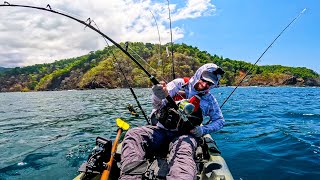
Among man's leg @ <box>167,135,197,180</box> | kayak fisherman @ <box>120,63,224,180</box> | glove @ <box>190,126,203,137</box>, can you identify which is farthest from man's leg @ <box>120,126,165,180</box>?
glove @ <box>190,126,203,137</box>

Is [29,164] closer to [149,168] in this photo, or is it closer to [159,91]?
[149,168]

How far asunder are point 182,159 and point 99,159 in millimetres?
1440

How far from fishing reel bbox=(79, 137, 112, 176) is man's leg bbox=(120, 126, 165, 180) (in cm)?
31

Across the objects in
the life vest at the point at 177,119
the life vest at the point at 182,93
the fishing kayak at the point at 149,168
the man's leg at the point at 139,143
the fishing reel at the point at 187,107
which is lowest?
the fishing kayak at the point at 149,168

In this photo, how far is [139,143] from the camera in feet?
16.2

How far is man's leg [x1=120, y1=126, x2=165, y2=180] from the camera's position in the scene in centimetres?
449

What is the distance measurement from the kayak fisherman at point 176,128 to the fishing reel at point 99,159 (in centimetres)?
31

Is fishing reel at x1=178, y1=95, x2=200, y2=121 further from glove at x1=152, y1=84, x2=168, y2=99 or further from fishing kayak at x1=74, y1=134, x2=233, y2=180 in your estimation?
fishing kayak at x1=74, y1=134, x2=233, y2=180

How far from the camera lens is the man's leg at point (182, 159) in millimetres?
4152

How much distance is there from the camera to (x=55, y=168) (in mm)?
7844

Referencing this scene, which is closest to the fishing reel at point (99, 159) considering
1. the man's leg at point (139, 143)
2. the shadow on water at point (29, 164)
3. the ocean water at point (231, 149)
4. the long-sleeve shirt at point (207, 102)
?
the man's leg at point (139, 143)

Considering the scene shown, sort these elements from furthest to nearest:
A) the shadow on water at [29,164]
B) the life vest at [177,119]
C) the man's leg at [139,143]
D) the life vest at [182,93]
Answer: the shadow on water at [29,164]
the life vest at [182,93]
the life vest at [177,119]
the man's leg at [139,143]

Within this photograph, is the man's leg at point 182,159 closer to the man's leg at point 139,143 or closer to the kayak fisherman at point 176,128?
the kayak fisherman at point 176,128

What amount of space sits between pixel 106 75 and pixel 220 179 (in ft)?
419
